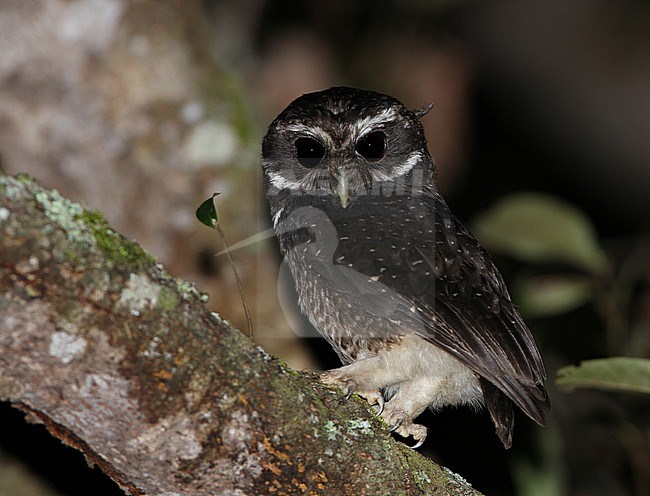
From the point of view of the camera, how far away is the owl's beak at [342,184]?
11.7ft

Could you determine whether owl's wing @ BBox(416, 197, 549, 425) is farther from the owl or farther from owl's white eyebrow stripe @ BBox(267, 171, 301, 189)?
owl's white eyebrow stripe @ BBox(267, 171, 301, 189)

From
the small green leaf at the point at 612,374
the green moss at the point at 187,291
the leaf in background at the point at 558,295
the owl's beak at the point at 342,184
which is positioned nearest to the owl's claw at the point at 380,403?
the small green leaf at the point at 612,374

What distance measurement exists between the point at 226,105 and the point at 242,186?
0.43m

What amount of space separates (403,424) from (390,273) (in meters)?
0.59

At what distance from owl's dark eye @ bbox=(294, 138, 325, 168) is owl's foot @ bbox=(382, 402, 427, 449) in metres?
1.13

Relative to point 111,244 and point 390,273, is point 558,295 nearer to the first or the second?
point 390,273

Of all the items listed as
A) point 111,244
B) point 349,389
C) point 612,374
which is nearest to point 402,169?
point 612,374

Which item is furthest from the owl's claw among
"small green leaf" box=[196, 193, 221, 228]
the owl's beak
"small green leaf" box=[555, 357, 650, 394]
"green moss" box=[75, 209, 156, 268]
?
"green moss" box=[75, 209, 156, 268]

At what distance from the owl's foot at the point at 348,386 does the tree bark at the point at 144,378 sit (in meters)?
0.40

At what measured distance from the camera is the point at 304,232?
11.8 feet

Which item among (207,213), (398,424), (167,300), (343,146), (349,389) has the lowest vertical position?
(167,300)

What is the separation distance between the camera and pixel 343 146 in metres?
3.71

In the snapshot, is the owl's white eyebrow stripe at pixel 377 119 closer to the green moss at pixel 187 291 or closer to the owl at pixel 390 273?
the owl at pixel 390 273

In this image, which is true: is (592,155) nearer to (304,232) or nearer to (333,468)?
(304,232)
